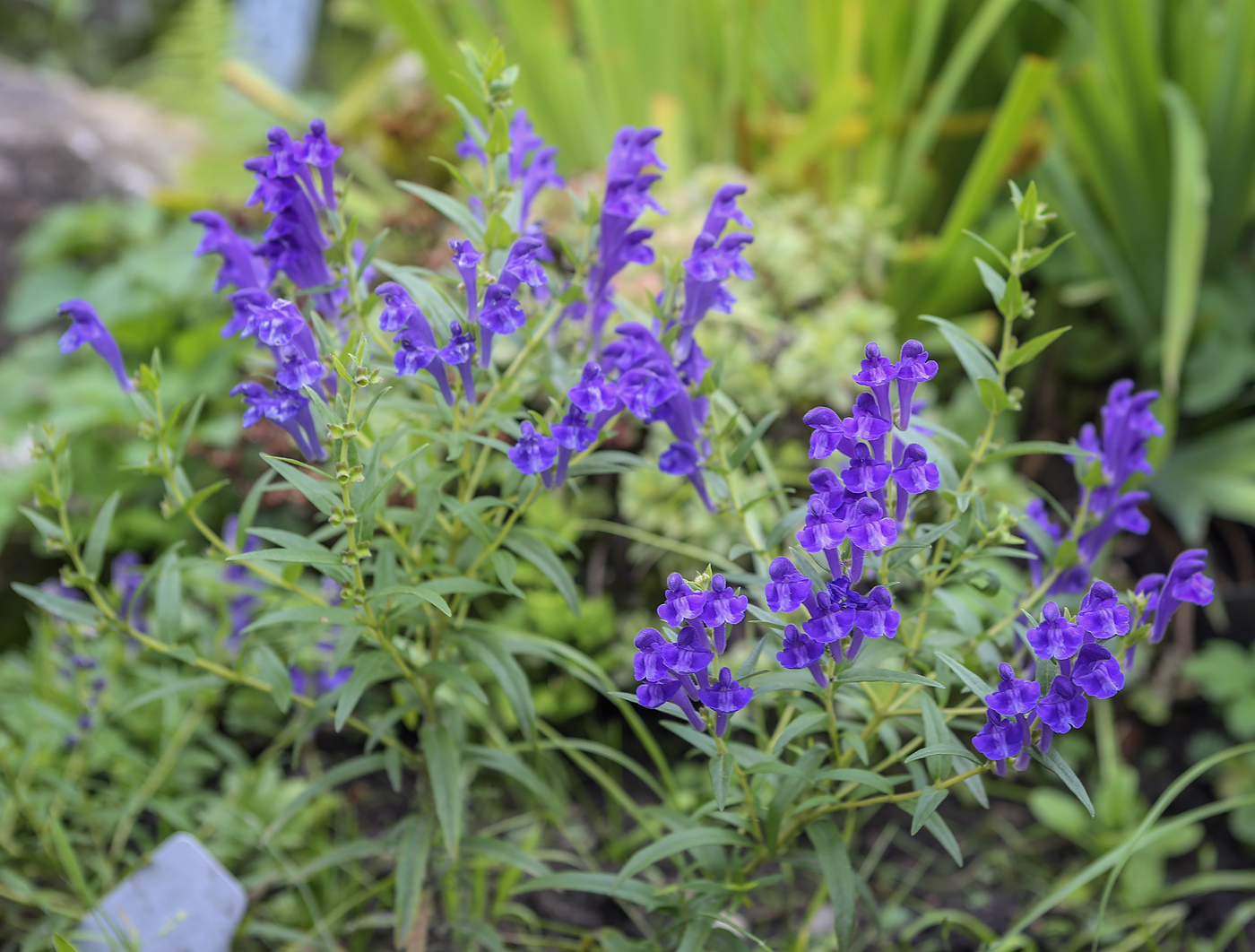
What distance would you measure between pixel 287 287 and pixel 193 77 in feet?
13.2

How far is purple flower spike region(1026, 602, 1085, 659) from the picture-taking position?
94cm

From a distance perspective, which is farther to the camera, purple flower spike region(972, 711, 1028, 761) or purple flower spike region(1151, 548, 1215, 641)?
purple flower spike region(1151, 548, 1215, 641)

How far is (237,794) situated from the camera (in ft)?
5.96

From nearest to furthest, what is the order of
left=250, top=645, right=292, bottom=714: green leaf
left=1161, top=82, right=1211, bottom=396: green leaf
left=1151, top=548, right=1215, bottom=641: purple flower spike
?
left=1151, top=548, right=1215, bottom=641: purple flower spike, left=250, top=645, right=292, bottom=714: green leaf, left=1161, top=82, right=1211, bottom=396: green leaf

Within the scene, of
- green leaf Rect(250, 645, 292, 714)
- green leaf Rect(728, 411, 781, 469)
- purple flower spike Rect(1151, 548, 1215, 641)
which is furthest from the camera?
green leaf Rect(250, 645, 292, 714)

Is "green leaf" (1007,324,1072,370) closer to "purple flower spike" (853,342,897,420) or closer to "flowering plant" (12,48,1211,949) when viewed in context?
"flowering plant" (12,48,1211,949)

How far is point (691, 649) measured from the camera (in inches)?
38.0

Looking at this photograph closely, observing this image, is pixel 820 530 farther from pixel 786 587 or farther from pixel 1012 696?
pixel 1012 696

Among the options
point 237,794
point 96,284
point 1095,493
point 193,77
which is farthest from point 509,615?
point 193,77

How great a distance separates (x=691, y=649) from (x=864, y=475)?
0.24m

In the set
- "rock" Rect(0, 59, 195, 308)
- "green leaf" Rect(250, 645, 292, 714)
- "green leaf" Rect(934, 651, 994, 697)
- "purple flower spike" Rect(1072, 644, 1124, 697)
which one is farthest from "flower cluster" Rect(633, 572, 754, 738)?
"rock" Rect(0, 59, 195, 308)

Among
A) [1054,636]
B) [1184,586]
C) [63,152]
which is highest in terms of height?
[63,152]

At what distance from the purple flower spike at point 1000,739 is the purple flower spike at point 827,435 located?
12.3 inches

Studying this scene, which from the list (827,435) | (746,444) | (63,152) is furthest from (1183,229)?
(63,152)
